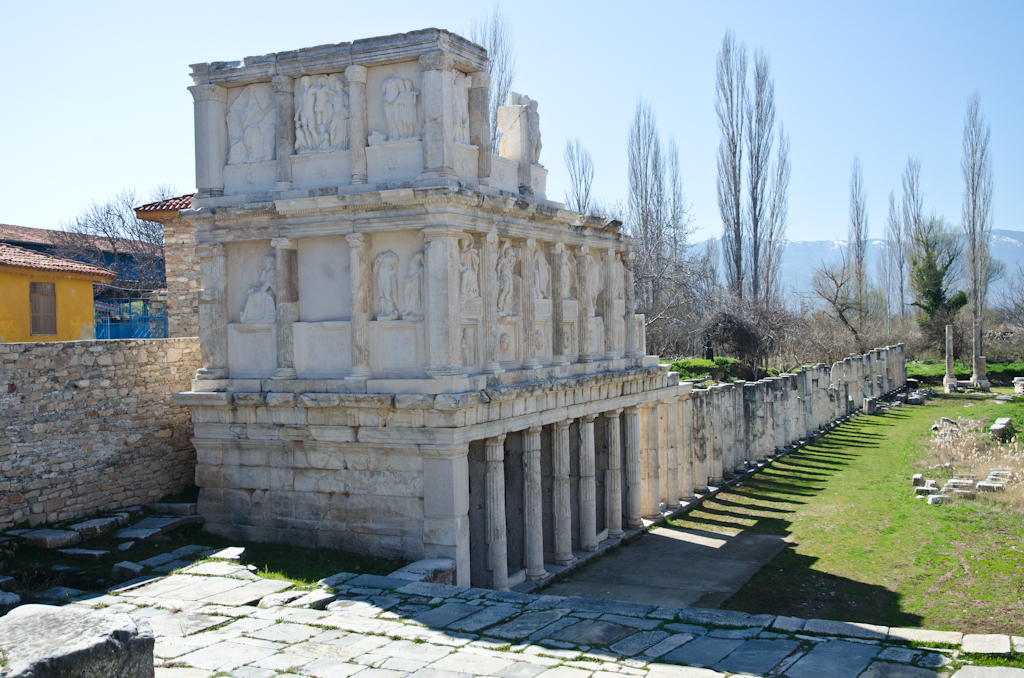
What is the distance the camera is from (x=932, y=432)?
26.9 metres

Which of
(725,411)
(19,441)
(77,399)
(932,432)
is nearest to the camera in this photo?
(19,441)

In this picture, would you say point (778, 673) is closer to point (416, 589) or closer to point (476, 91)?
point (416, 589)

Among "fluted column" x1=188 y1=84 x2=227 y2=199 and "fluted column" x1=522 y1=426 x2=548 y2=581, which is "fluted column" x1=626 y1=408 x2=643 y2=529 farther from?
"fluted column" x1=188 y1=84 x2=227 y2=199

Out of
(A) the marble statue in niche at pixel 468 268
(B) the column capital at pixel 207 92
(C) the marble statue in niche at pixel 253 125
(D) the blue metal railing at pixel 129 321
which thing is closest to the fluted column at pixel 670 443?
(A) the marble statue in niche at pixel 468 268

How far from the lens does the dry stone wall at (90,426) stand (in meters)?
11.0

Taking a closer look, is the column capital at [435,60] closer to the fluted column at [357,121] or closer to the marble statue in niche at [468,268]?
the fluted column at [357,121]

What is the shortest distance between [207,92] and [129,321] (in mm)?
15626

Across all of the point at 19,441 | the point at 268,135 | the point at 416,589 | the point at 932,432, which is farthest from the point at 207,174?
the point at 932,432

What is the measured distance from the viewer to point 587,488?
14.8 metres

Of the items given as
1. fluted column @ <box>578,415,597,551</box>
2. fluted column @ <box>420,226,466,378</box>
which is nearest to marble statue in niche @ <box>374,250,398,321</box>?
fluted column @ <box>420,226,466,378</box>

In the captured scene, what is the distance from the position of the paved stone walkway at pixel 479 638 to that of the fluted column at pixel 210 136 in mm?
5673

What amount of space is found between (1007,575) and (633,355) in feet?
22.9

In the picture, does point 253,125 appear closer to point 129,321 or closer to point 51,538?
point 51,538

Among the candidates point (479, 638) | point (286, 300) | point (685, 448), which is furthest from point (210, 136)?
point (685, 448)
